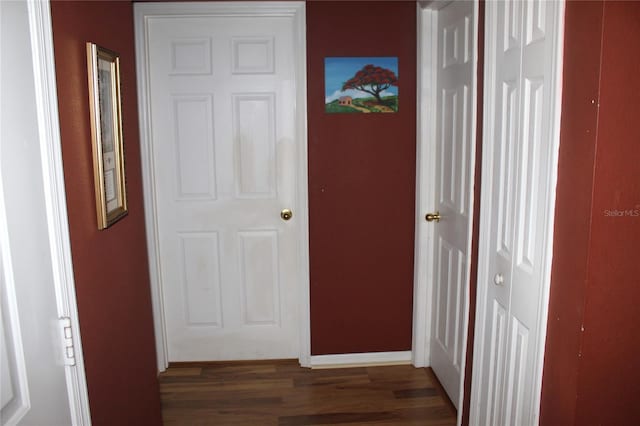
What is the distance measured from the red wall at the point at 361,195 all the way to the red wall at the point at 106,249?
45.8 inches

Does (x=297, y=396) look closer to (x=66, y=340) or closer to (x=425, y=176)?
(x=425, y=176)

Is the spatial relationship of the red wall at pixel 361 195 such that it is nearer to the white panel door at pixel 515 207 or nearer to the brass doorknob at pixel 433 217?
the brass doorknob at pixel 433 217

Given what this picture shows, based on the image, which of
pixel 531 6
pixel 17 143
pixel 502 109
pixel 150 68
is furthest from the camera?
pixel 150 68

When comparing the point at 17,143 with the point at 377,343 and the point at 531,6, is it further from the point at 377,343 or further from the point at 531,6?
the point at 377,343

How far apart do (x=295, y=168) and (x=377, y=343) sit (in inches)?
46.4

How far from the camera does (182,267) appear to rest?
345cm

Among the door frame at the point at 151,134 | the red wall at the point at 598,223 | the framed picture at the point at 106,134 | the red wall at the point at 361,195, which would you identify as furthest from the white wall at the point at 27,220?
the red wall at the point at 361,195

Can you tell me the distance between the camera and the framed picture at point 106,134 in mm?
1756

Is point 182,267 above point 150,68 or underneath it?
underneath

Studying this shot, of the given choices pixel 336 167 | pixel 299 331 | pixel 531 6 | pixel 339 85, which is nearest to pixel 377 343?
pixel 299 331

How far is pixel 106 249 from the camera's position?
1.89 meters

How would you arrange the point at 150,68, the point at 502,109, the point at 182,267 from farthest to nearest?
the point at 182,267 → the point at 150,68 → the point at 502,109

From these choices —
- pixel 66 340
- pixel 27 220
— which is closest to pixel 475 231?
pixel 66 340
